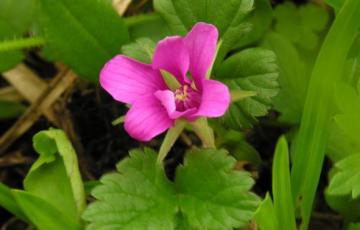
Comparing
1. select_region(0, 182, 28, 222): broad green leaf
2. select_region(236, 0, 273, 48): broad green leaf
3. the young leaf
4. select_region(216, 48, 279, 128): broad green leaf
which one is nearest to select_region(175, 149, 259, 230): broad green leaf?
select_region(216, 48, 279, 128): broad green leaf

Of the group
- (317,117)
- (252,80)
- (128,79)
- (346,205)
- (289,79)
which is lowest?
(346,205)

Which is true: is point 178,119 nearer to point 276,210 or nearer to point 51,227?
point 276,210

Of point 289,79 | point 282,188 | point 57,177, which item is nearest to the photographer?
point 282,188

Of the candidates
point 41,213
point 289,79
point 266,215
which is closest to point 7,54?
point 41,213

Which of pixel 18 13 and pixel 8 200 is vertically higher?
pixel 18 13

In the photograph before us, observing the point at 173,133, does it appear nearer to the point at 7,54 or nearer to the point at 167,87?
the point at 167,87

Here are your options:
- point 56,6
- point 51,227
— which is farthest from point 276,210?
point 56,6

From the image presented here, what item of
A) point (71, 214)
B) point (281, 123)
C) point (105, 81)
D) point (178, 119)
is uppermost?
point (105, 81)
